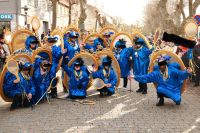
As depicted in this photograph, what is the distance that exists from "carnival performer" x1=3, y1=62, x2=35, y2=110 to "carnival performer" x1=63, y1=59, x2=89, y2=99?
50.2 inches

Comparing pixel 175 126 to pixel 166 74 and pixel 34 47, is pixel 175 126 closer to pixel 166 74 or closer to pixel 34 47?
pixel 166 74

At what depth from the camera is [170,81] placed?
9102 mm

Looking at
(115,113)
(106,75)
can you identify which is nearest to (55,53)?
(106,75)

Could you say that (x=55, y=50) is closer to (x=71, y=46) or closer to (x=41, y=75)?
(x=71, y=46)

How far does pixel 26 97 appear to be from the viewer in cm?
902

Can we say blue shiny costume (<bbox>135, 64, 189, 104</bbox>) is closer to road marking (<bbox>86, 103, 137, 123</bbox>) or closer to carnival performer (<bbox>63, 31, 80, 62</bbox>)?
road marking (<bbox>86, 103, 137, 123</bbox>)

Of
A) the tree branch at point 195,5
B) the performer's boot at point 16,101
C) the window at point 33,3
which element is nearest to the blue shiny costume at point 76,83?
the performer's boot at point 16,101

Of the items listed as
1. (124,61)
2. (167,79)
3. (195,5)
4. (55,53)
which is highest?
(195,5)

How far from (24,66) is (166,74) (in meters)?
3.39

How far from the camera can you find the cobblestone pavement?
7.37m

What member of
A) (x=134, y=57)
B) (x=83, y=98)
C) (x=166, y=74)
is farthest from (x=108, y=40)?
A: (x=166, y=74)

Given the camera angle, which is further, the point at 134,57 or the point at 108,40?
the point at 108,40

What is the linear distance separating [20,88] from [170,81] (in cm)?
359

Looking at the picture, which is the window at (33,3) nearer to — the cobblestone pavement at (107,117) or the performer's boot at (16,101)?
the cobblestone pavement at (107,117)
